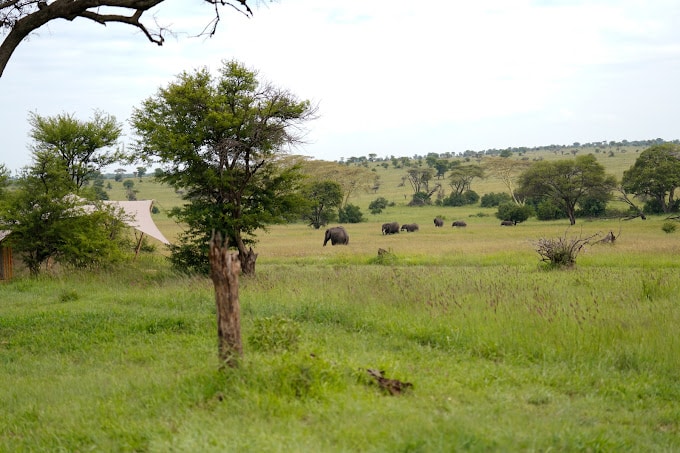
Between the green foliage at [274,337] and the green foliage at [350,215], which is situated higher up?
the green foliage at [350,215]

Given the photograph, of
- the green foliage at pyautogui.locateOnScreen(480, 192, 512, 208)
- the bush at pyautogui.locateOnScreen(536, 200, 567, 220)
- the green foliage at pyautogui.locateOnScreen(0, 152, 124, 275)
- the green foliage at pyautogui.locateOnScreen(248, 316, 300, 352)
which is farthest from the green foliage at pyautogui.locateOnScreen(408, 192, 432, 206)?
the green foliage at pyautogui.locateOnScreen(248, 316, 300, 352)

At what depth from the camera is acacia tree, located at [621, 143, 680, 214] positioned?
46.0 m

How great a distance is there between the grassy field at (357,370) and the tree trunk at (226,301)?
212 millimetres

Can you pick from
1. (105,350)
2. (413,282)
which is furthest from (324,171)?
(105,350)

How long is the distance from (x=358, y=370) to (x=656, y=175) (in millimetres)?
46086

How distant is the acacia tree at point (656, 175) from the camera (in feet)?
151

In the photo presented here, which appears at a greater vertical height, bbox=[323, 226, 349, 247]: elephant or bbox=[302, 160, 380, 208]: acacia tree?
bbox=[302, 160, 380, 208]: acacia tree

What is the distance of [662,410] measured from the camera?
591 centimetres

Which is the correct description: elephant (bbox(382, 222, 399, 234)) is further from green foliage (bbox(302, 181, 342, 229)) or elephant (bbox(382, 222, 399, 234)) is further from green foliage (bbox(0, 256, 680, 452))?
green foliage (bbox(0, 256, 680, 452))

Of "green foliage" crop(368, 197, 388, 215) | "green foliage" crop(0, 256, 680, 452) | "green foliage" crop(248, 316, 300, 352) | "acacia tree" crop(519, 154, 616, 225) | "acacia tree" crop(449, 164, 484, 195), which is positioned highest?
"acacia tree" crop(449, 164, 484, 195)

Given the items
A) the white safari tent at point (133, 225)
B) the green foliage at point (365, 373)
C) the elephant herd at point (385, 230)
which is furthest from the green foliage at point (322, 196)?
the green foliage at point (365, 373)

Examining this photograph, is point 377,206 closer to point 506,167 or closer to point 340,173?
point 340,173

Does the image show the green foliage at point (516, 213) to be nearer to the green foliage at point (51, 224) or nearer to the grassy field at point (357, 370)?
the green foliage at point (51, 224)

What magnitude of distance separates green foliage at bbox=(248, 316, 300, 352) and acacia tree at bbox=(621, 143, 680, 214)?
4395cm
